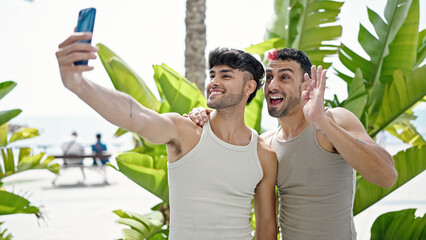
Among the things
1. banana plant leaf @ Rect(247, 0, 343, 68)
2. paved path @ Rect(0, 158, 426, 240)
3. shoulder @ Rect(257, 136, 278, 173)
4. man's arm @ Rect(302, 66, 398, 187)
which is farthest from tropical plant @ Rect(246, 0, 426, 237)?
paved path @ Rect(0, 158, 426, 240)

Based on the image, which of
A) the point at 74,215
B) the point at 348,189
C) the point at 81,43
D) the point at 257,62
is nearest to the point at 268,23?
the point at 257,62

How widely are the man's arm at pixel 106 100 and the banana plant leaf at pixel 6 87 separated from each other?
138 centimetres

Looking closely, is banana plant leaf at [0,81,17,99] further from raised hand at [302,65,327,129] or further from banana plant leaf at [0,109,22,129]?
raised hand at [302,65,327,129]

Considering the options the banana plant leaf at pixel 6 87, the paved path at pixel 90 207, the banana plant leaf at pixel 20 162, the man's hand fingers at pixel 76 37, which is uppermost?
the man's hand fingers at pixel 76 37

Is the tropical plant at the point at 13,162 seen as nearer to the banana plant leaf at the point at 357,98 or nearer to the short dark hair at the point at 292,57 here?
the short dark hair at the point at 292,57

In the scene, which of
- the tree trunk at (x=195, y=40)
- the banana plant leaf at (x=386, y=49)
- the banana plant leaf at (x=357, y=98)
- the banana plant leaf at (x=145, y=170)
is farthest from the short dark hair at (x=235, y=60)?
the tree trunk at (x=195, y=40)

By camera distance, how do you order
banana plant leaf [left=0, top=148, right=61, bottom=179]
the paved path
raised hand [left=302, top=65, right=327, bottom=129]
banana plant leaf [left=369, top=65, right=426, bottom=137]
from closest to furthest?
1. raised hand [left=302, top=65, right=327, bottom=129]
2. banana plant leaf [left=369, top=65, right=426, bottom=137]
3. banana plant leaf [left=0, top=148, right=61, bottom=179]
4. the paved path

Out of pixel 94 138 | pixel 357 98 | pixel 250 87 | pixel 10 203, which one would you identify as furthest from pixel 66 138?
pixel 94 138

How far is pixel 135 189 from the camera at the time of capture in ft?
40.7

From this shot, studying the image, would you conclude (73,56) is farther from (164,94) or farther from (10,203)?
(10,203)

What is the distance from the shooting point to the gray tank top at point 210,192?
2.06 m

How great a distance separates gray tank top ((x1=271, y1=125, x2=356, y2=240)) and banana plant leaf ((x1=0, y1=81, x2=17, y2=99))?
1.84m

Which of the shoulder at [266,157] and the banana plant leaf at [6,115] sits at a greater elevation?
the banana plant leaf at [6,115]

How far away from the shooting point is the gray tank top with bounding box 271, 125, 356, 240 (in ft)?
7.38
